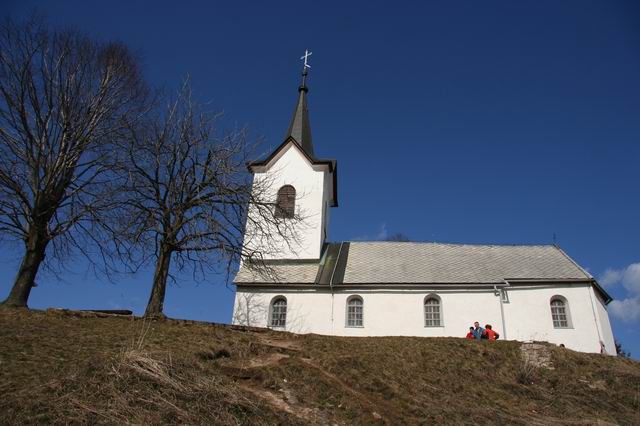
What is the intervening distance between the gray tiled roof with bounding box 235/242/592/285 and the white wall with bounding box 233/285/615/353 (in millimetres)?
585

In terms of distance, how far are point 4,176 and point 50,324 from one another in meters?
5.12

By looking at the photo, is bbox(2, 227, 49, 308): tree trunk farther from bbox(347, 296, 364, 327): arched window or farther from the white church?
bbox(347, 296, 364, 327): arched window

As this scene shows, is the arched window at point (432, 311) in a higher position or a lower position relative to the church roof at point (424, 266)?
lower

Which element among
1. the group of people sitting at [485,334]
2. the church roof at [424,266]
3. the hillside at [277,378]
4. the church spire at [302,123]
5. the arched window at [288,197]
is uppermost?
the church spire at [302,123]

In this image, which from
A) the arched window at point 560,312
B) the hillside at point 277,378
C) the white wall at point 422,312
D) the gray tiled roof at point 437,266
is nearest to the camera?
the hillside at point 277,378

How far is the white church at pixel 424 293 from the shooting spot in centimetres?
2020

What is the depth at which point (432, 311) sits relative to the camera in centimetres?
2116

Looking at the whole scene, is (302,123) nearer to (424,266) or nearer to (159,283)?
(424,266)

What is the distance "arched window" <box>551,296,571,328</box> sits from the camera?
2012 centimetres

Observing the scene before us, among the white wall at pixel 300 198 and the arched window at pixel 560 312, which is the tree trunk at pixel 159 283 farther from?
the arched window at pixel 560 312

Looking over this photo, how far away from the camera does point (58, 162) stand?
14875 millimetres

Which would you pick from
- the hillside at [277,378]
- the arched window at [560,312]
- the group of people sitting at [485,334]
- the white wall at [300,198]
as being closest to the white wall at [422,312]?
the arched window at [560,312]

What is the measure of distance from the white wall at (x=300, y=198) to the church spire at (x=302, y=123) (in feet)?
3.62

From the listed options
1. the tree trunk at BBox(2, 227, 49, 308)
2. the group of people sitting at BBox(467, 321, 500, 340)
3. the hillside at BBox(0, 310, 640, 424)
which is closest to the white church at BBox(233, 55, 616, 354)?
the group of people sitting at BBox(467, 321, 500, 340)
